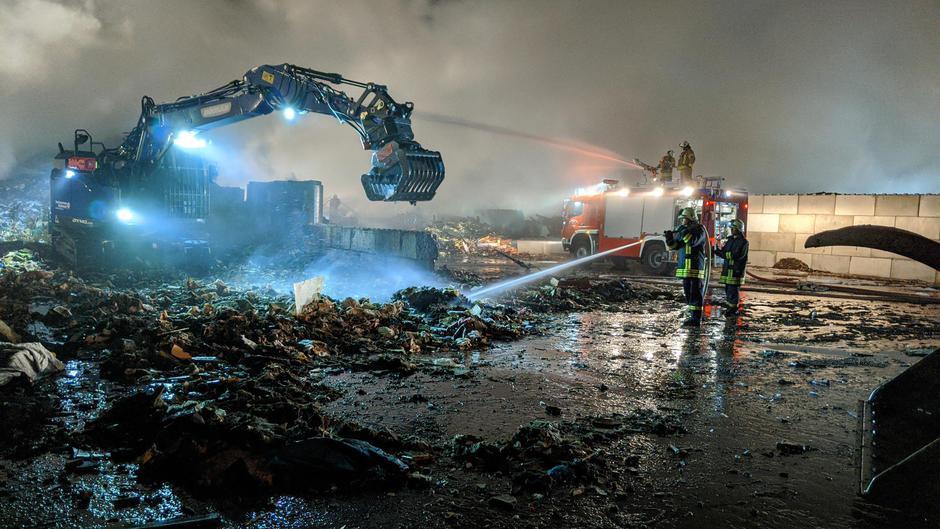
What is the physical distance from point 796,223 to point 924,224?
3.27m

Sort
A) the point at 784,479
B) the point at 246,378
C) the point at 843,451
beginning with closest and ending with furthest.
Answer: the point at 784,479
the point at 843,451
the point at 246,378

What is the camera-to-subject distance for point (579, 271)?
667 inches

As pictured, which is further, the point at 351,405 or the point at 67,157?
the point at 67,157

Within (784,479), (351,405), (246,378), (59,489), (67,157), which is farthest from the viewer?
(67,157)

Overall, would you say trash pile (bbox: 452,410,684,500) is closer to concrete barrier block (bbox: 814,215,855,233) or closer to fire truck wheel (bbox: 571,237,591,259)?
fire truck wheel (bbox: 571,237,591,259)

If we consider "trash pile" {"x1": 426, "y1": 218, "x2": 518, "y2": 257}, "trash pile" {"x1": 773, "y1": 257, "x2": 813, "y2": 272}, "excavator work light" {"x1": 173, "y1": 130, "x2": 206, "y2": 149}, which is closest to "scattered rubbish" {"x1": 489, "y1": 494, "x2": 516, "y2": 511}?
"excavator work light" {"x1": 173, "y1": 130, "x2": 206, "y2": 149}

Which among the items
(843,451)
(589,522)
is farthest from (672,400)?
(589,522)

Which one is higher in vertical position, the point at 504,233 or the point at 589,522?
the point at 504,233

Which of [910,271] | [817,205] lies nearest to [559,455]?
[910,271]

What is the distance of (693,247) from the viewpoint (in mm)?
8578

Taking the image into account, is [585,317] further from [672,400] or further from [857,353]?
[672,400]

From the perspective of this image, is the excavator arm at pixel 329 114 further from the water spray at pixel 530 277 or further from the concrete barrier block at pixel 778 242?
the concrete barrier block at pixel 778 242

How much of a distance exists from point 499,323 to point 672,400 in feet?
11.6

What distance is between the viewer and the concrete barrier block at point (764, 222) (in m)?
18.5
